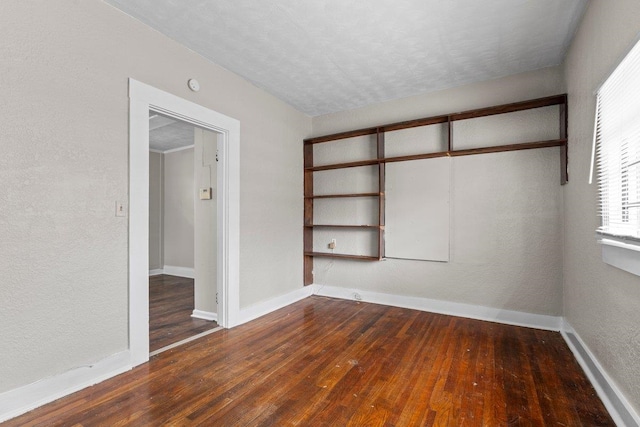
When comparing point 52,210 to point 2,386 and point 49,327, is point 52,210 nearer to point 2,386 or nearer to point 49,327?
point 49,327

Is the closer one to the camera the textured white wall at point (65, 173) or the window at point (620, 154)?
the window at point (620, 154)

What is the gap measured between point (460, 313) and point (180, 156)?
5.78 m

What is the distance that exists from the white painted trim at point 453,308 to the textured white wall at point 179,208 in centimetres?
315

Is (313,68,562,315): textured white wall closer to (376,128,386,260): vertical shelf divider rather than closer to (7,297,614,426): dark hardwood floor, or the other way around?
(376,128,386,260): vertical shelf divider

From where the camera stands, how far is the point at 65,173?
1.92 m

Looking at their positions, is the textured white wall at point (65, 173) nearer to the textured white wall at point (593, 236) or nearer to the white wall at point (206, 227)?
the white wall at point (206, 227)

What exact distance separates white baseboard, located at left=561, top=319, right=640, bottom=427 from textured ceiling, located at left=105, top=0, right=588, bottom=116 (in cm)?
254

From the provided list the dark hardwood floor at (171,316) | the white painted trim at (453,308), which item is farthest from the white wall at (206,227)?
the white painted trim at (453,308)

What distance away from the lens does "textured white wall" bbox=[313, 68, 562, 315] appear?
299 centimetres

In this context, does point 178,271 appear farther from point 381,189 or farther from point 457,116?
point 457,116

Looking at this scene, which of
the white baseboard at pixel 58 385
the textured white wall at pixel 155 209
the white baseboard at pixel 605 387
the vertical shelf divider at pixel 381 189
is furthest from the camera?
the textured white wall at pixel 155 209

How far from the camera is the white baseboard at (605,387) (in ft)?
5.06

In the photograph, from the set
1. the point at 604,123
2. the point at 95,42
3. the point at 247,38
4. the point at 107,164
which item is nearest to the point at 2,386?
the point at 107,164

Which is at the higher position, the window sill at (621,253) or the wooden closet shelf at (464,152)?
the wooden closet shelf at (464,152)
